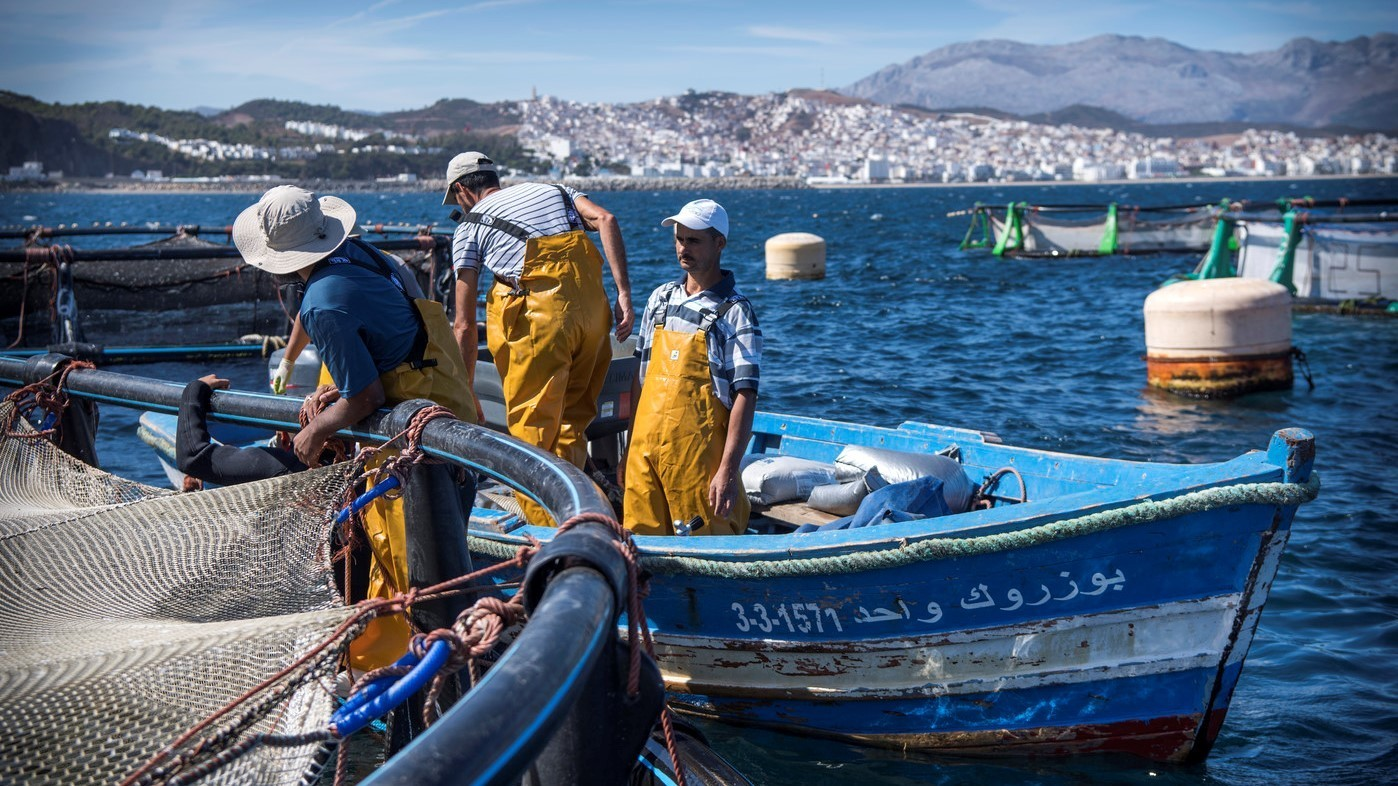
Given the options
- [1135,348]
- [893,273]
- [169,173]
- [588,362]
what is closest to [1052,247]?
[893,273]

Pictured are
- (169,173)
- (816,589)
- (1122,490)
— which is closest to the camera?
(1122,490)

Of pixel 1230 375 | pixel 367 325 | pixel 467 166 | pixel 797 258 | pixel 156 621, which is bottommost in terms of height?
pixel 1230 375

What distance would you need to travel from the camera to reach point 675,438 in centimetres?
488

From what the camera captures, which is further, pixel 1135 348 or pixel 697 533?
pixel 1135 348

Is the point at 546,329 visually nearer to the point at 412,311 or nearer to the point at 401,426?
the point at 412,311

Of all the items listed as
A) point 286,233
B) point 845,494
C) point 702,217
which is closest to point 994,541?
point 702,217

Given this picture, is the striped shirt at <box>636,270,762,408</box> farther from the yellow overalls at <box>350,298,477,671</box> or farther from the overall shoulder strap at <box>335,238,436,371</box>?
the overall shoulder strap at <box>335,238,436,371</box>

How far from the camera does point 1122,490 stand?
4.37 m

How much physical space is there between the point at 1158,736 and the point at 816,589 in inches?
63.8

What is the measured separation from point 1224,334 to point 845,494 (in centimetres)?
875

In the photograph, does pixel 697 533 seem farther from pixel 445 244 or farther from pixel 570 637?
pixel 445 244

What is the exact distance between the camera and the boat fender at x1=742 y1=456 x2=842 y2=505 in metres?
6.51

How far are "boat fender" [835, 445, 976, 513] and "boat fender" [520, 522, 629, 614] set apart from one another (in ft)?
15.5

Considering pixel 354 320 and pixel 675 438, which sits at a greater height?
pixel 354 320
